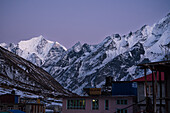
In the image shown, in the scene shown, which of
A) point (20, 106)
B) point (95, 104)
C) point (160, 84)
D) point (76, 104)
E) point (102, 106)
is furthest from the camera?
point (20, 106)

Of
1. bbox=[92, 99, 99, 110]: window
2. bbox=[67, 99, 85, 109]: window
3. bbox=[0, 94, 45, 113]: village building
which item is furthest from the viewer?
bbox=[67, 99, 85, 109]: window

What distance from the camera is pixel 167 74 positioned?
26391 millimetres

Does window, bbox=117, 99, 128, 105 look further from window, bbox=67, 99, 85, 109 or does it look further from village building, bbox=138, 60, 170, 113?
village building, bbox=138, 60, 170, 113

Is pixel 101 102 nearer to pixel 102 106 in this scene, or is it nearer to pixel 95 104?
pixel 102 106

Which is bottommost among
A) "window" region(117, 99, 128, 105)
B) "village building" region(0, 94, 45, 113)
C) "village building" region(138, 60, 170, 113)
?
"village building" region(0, 94, 45, 113)

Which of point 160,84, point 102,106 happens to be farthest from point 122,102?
point 160,84

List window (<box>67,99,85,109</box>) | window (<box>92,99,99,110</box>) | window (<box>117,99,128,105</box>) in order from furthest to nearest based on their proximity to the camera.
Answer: window (<box>67,99,85,109</box>)
window (<box>92,99,99,110</box>)
window (<box>117,99,128,105</box>)

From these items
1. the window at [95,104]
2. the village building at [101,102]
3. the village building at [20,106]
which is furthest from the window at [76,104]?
the village building at [20,106]

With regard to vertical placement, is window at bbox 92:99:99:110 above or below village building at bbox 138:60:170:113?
below

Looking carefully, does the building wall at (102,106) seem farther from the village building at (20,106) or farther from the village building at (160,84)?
the village building at (160,84)

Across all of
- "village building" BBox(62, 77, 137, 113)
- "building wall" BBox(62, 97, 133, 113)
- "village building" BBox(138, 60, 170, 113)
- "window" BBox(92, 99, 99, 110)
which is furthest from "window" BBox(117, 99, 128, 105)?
"village building" BBox(138, 60, 170, 113)

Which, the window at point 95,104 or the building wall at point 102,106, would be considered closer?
the building wall at point 102,106

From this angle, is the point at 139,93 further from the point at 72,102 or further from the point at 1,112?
the point at 1,112

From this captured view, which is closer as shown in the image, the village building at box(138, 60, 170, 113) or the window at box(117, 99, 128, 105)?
the village building at box(138, 60, 170, 113)
